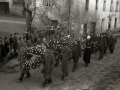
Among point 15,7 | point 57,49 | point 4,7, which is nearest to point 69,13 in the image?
point 57,49

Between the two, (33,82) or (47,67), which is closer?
(47,67)

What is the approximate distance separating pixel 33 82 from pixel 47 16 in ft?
40.8

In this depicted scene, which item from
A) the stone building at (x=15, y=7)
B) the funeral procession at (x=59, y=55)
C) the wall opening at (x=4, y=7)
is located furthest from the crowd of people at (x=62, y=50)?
the wall opening at (x=4, y=7)

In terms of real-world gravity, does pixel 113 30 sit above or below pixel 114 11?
below

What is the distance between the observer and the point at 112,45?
14.9 m

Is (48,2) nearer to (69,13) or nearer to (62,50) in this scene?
(69,13)

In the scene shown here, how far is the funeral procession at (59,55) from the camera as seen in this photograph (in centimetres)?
820

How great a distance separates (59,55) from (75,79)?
4.88 ft

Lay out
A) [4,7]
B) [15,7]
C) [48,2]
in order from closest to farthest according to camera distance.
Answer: [48,2], [15,7], [4,7]

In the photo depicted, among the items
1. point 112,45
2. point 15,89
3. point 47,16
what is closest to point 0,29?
point 47,16

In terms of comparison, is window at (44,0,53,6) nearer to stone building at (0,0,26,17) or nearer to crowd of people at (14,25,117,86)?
crowd of people at (14,25,117,86)

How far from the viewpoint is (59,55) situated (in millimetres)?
9500

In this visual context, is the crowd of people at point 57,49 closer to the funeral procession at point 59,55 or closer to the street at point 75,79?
the funeral procession at point 59,55

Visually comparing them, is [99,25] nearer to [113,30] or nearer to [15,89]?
[113,30]
